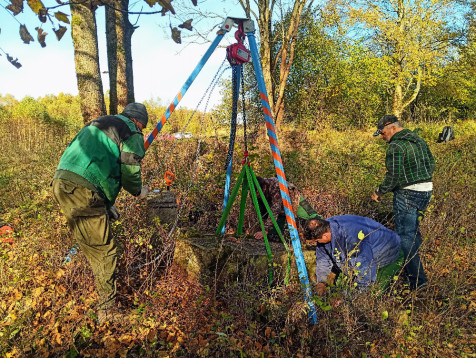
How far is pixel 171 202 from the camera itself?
14.9 feet

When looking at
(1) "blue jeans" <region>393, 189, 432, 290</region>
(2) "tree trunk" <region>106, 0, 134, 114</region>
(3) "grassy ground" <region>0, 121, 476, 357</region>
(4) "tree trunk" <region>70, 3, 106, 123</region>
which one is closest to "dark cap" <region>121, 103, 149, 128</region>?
(3) "grassy ground" <region>0, 121, 476, 357</region>

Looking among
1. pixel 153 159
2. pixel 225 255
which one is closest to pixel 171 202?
pixel 225 255

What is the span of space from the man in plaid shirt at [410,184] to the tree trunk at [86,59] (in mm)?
5237

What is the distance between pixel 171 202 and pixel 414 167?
10.6 feet

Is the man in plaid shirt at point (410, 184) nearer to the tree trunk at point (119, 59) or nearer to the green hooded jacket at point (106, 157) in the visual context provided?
the green hooded jacket at point (106, 157)

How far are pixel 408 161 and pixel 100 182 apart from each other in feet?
10.6

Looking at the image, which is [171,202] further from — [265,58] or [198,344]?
[265,58]

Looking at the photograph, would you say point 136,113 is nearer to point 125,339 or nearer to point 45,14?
point 45,14

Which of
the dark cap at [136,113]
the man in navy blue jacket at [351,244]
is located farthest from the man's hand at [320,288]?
the dark cap at [136,113]

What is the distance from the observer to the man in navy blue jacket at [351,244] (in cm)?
311

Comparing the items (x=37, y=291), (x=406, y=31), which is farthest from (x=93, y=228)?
(x=406, y=31)

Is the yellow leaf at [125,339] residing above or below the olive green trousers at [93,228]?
below

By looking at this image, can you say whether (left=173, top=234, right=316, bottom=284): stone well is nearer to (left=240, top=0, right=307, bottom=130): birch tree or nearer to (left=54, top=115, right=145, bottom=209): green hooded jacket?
(left=54, top=115, right=145, bottom=209): green hooded jacket

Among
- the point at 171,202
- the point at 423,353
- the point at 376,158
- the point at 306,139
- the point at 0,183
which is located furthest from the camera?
the point at 306,139
